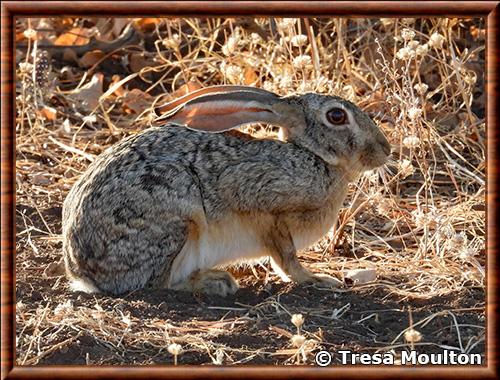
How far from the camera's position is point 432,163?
7.39 metres

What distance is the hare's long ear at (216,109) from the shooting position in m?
5.88

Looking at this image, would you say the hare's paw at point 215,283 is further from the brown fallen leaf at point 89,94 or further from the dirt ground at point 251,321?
the brown fallen leaf at point 89,94

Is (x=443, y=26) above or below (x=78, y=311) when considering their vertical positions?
above

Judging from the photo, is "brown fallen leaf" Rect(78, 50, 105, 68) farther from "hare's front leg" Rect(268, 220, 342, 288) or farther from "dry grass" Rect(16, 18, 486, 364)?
"hare's front leg" Rect(268, 220, 342, 288)

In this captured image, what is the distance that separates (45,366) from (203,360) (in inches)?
25.4

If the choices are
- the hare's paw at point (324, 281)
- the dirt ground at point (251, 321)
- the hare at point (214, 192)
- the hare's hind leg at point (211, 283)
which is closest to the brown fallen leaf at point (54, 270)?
the dirt ground at point (251, 321)

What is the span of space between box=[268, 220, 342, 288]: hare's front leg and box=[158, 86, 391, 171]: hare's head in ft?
1.52

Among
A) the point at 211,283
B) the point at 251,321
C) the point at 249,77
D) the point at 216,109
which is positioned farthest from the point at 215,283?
the point at 249,77

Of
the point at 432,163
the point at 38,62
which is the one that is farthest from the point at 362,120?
the point at 38,62

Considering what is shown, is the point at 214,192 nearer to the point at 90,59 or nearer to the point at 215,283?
the point at 215,283

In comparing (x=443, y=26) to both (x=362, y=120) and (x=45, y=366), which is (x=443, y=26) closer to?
(x=362, y=120)

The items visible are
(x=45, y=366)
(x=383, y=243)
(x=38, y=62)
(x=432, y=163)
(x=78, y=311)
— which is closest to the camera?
(x=45, y=366)

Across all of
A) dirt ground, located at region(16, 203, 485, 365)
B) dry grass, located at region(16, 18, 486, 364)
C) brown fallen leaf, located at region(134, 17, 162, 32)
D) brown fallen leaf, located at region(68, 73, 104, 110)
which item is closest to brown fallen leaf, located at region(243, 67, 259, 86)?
dry grass, located at region(16, 18, 486, 364)
